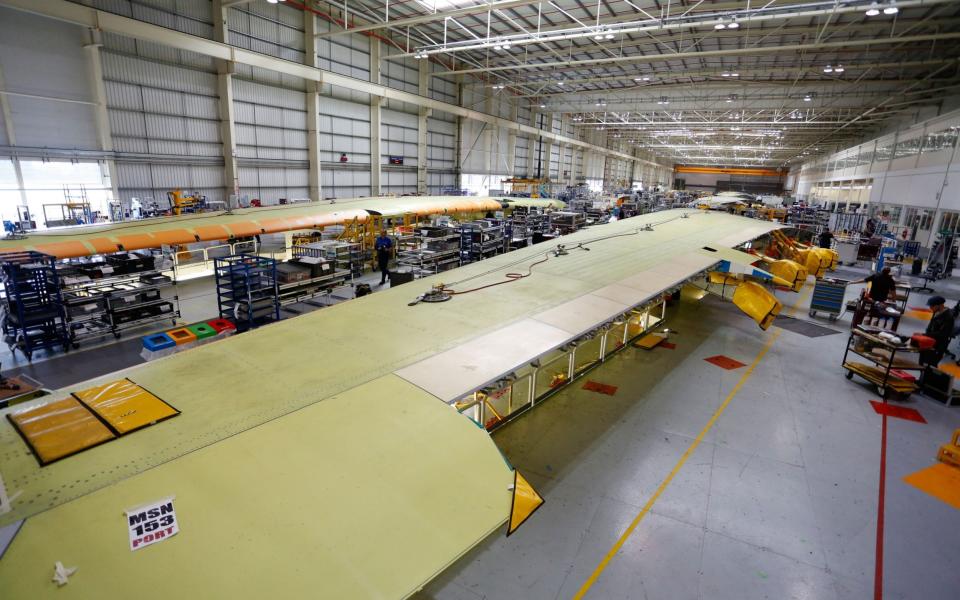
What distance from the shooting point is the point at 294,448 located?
405 cm

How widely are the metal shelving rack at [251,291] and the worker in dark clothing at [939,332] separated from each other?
54.6 feet

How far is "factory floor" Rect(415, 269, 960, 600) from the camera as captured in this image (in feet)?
18.2

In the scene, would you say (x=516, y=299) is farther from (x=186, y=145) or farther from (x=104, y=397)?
(x=186, y=145)

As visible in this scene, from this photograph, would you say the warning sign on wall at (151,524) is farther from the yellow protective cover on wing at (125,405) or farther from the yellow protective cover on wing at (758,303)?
the yellow protective cover on wing at (758,303)

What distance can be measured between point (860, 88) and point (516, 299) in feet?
122

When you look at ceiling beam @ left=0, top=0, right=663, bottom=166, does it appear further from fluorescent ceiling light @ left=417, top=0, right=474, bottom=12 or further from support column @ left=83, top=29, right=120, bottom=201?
fluorescent ceiling light @ left=417, top=0, right=474, bottom=12

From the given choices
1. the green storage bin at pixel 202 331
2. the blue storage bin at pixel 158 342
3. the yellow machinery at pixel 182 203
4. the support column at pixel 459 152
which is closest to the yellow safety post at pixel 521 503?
the blue storage bin at pixel 158 342

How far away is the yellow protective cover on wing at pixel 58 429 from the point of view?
3.79 meters

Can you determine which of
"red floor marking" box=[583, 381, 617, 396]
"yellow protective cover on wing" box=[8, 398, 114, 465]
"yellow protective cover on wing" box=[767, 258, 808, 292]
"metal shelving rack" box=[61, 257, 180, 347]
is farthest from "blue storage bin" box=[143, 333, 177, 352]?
"yellow protective cover on wing" box=[767, 258, 808, 292]

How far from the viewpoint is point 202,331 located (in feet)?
32.5

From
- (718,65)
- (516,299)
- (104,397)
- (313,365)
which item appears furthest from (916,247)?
(104,397)

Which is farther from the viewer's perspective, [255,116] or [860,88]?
[860,88]

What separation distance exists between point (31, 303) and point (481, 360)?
13177 millimetres

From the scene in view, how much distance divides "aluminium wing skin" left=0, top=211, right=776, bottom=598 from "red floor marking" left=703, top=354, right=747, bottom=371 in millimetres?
7308
